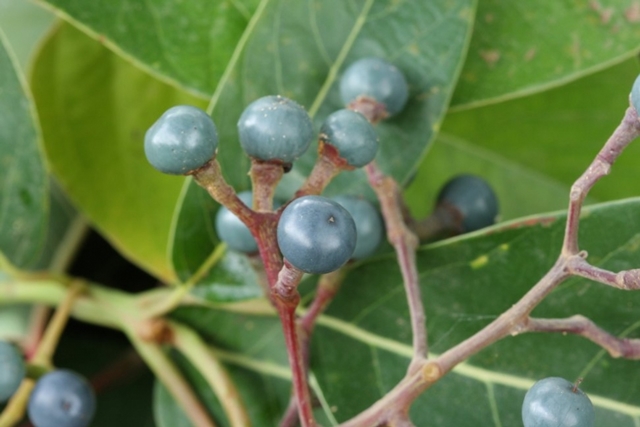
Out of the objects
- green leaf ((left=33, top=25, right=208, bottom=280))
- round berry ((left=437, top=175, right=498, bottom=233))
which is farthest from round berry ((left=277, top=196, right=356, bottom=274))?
green leaf ((left=33, top=25, right=208, bottom=280))

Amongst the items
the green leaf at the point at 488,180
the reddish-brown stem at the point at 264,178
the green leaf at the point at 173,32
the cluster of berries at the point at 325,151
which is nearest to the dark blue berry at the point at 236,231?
the cluster of berries at the point at 325,151

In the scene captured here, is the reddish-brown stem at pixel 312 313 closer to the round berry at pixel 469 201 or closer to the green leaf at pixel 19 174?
the round berry at pixel 469 201

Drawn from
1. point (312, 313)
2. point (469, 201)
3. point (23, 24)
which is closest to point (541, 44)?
point (469, 201)

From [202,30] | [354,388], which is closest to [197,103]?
[202,30]

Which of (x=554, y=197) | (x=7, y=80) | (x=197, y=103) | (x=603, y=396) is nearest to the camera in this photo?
(x=603, y=396)

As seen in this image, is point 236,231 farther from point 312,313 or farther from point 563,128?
point 563,128

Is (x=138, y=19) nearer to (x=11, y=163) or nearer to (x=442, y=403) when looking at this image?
(x=11, y=163)

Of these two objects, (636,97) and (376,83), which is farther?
(376,83)
